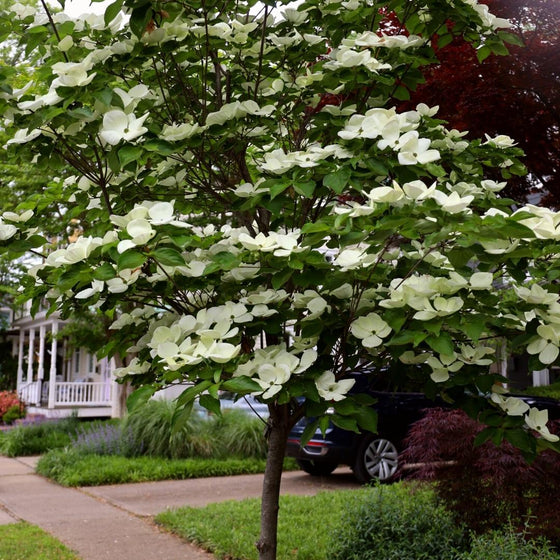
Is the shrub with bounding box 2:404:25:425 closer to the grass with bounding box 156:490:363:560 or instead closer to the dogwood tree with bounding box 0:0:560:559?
the grass with bounding box 156:490:363:560

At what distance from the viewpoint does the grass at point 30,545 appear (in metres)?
5.15

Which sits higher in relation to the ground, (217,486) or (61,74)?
(61,74)

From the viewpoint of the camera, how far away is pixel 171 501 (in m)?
7.66

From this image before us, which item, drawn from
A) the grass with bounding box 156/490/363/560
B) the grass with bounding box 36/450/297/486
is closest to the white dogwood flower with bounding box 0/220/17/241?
the grass with bounding box 156/490/363/560

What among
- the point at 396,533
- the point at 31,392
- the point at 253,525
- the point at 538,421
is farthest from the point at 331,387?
the point at 31,392

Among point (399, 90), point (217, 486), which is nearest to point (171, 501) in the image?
point (217, 486)

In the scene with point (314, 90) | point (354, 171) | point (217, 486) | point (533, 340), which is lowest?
point (217, 486)

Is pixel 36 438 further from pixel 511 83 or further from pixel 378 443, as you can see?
pixel 511 83

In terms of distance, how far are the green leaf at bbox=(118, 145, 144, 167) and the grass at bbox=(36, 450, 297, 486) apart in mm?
7481

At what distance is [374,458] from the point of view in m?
8.45

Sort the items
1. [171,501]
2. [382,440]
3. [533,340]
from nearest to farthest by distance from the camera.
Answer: [533,340], [171,501], [382,440]

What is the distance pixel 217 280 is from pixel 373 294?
63 cm

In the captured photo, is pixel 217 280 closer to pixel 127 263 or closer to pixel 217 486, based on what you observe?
pixel 127 263

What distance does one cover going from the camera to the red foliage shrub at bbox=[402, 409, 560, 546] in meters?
4.23
